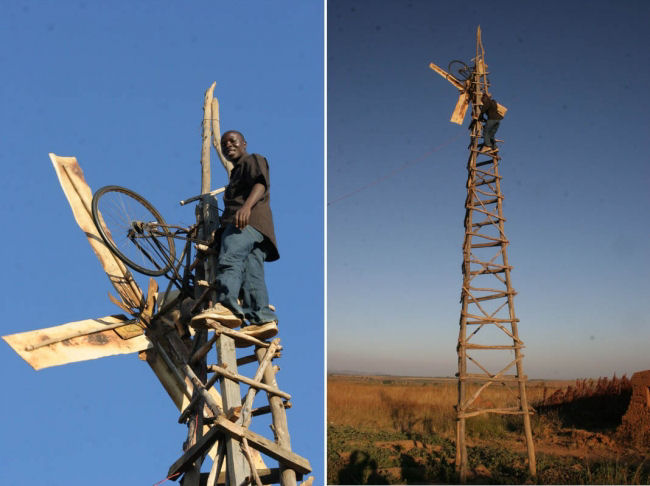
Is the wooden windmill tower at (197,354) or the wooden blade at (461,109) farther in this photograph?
the wooden blade at (461,109)

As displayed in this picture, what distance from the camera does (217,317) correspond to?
17.6 feet

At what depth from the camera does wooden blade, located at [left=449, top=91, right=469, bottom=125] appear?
1667 centimetres

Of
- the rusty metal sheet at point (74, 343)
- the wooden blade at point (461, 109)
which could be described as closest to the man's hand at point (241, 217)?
the rusty metal sheet at point (74, 343)

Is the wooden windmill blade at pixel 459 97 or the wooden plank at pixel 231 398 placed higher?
the wooden windmill blade at pixel 459 97

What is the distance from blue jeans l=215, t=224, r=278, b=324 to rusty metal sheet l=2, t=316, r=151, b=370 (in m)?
1.70

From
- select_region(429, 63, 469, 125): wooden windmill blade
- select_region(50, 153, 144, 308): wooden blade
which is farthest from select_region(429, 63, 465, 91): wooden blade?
select_region(50, 153, 144, 308): wooden blade

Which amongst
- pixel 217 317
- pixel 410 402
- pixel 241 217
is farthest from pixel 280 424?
pixel 410 402

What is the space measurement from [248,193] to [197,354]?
52.7 inches

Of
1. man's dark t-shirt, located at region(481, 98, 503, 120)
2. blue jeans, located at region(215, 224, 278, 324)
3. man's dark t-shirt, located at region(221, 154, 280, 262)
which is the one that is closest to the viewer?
blue jeans, located at region(215, 224, 278, 324)

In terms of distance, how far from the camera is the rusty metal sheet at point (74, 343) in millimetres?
6297

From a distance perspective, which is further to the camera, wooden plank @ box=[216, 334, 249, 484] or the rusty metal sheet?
the rusty metal sheet

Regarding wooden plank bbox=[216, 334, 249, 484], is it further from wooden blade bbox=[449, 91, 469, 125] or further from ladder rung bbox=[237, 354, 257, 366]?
wooden blade bbox=[449, 91, 469, 125]

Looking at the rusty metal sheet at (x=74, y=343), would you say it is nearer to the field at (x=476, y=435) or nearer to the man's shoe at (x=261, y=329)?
the man's shoe at (x=261, y=329)

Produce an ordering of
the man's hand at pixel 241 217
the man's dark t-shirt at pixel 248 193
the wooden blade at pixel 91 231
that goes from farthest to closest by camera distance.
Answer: the wooden blade at pixel 91 231 < the man's dark t-shirt at pixel 248 193 < the man's hand at pixel 241 217
